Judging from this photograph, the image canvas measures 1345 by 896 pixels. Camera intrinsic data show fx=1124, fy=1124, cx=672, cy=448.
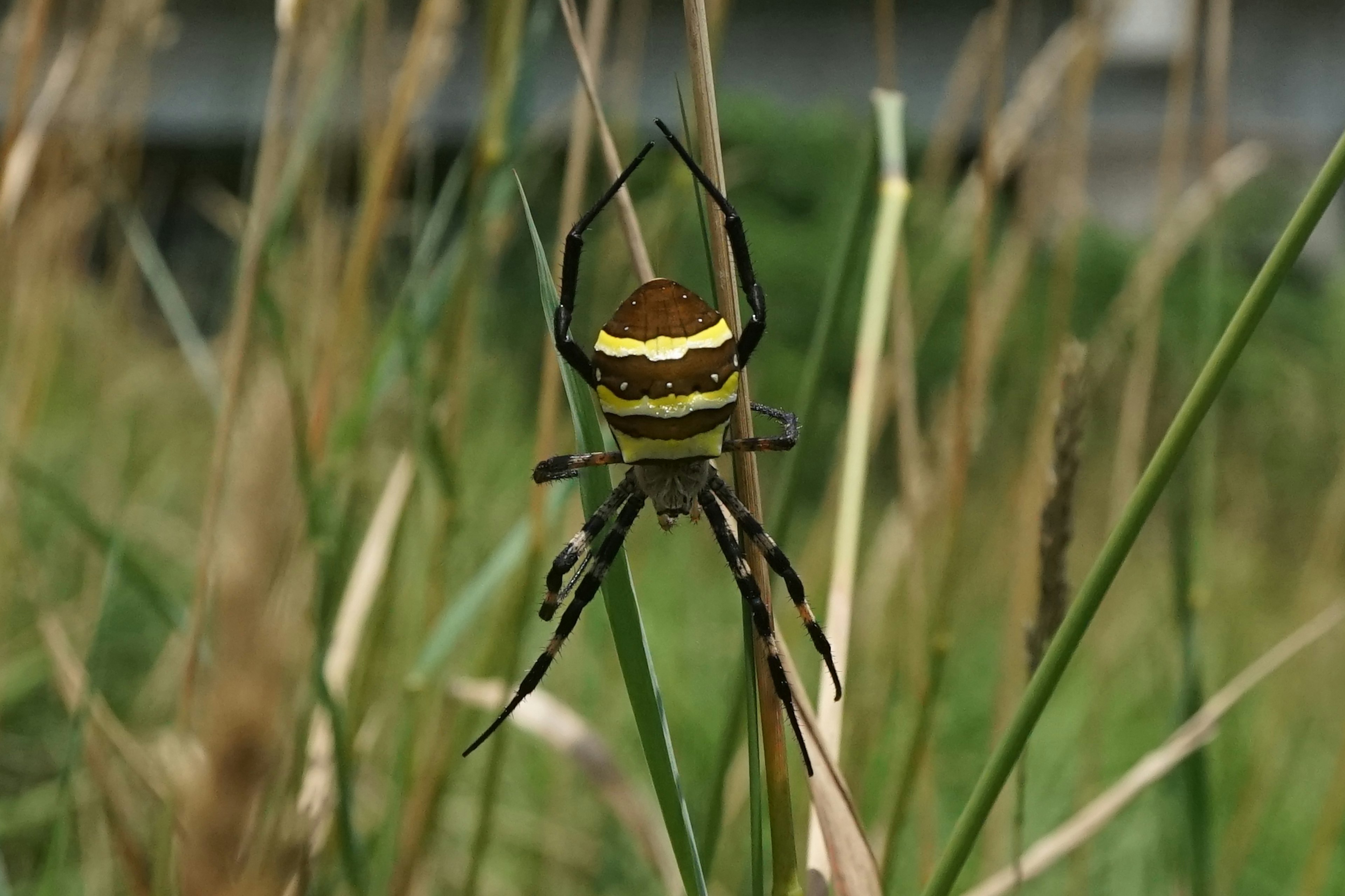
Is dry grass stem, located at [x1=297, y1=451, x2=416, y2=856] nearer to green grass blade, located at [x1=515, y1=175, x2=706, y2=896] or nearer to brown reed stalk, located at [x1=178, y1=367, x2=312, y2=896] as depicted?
green grass blade, located at [x1=515, y1=175, x2=706, y2=896]

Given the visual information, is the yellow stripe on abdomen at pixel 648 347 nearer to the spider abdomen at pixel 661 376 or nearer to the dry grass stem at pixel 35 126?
the spider abdomen at pixel 661 376

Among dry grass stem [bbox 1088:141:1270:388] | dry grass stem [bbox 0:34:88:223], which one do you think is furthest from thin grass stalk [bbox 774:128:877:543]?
dry grass stem [bbox 0:34:88:223]

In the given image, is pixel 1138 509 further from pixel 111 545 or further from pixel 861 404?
pixel 111 545

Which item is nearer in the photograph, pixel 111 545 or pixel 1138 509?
pixel 1138 509

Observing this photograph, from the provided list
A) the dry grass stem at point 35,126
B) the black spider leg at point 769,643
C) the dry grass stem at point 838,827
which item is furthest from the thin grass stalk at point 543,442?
the dry grass stem at point 35,126

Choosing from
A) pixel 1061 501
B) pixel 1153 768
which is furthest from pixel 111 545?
pixel 1153 768

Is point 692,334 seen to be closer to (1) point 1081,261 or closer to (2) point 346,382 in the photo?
(2) point 346,382

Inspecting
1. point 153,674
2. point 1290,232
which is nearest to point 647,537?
point 153,674
